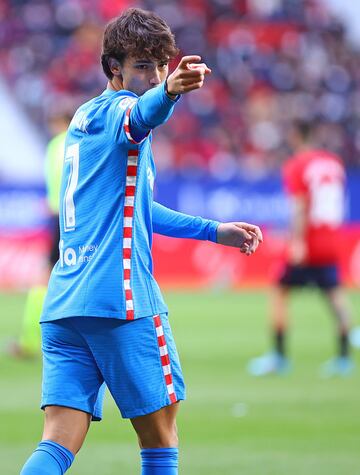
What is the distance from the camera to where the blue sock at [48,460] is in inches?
171

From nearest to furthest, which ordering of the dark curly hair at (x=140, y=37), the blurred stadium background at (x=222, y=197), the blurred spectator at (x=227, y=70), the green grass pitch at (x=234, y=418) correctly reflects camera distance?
the dark curly hair at (x=140, y=37)
the green grass pitch at (x=234, y=418)
the blurred stadium background at (x=222, y=197)
the blurred spectator at (x=227, y=70)

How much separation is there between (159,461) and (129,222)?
36.5 inches

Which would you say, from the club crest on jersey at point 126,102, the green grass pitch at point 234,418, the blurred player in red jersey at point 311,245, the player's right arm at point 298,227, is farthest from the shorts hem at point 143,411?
the player's right arm at point 298,227

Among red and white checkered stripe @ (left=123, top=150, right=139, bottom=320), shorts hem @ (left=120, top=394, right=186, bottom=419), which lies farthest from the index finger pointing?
shorts hem @ (left=120, top=394, right=186, bottom=419)

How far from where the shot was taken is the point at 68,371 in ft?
14.7

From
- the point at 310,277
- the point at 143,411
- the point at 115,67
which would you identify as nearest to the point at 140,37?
the point at 115,67

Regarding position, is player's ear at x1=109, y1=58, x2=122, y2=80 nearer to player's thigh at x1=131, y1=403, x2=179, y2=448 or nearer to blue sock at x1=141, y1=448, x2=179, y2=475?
player's thigh at x1=131, y1=403, x2=179, y2=448

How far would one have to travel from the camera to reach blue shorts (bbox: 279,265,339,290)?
441 inches

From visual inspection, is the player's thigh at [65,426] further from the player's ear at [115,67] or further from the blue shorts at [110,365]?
the player's ear at [115,67]

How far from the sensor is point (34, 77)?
25859mm

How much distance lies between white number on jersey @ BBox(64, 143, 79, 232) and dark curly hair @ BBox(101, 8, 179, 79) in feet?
1.32

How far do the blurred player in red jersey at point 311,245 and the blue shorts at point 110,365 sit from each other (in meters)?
6.43

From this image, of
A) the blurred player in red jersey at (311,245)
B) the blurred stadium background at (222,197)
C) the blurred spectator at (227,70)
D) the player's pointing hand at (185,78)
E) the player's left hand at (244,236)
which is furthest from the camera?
the blurred spectator at (227,70)

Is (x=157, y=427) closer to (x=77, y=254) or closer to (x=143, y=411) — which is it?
(x=143, y=411)
